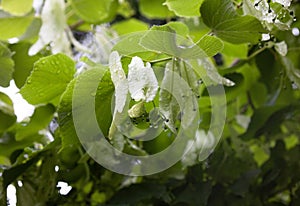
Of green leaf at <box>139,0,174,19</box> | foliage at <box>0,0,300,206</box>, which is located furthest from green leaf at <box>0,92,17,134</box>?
green leaf at <box>139,0,174,19</box>

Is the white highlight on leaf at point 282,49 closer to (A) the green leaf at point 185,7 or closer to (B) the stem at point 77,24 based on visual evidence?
(A) the green leaf at point 185,7

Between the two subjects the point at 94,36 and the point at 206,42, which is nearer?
the point at 206,42

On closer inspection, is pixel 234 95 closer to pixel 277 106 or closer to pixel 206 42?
pixel 277 106

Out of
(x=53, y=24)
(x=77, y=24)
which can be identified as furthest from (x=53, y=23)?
(x=77, y=24)

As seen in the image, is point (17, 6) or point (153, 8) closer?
point (17, 6)

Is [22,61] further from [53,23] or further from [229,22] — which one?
[229,22]

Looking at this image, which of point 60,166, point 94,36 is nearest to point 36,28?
point 94,36
